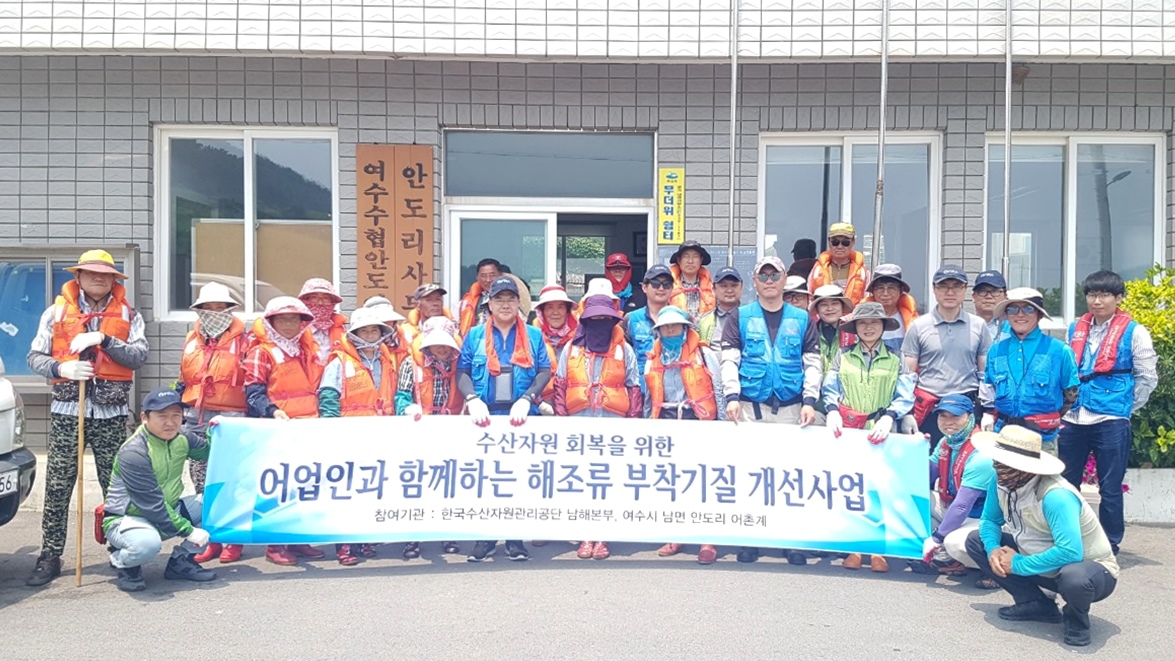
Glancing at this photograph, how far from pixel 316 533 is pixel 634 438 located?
2038mm

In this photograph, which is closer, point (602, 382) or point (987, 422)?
point (987, 422)

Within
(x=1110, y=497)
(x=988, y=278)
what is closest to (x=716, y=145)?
(x=988, y=278)

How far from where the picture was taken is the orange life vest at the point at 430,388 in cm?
604

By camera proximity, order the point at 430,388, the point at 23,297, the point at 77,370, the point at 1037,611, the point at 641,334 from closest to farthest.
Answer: the point at 1037,611 → the point at 77,370 → the point at 430,388 → the point at 641,334 → the point at 23,297

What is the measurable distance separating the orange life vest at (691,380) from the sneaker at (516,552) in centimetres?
118

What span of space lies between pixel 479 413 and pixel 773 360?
74.2 inches

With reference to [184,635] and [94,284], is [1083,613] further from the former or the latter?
[94,284]

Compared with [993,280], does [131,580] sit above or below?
below

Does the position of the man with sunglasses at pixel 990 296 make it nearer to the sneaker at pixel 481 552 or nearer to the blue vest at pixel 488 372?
the blue vest at pixel 488 372

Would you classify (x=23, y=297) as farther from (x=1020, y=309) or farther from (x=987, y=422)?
(x=1020, y=309)

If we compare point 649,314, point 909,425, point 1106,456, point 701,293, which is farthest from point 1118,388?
point 649,314

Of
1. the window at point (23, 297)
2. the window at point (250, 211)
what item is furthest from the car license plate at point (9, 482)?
the window at point (250, 211)

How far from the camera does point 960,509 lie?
5312 mm

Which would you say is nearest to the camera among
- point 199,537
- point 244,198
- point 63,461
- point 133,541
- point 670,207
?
point 133,541
